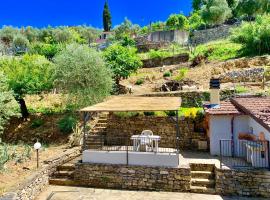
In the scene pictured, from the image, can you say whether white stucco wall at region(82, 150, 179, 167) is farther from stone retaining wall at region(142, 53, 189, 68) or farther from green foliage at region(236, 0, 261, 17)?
green foliage at region(236, 0, 261, 17)

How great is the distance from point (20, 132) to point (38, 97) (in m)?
6.00

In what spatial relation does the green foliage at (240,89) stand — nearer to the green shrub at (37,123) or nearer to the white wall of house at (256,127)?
the white wall of house at (256,127)

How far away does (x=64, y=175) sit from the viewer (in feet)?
49.8

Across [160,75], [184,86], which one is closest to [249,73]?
[184,86]

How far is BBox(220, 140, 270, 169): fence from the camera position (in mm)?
13125

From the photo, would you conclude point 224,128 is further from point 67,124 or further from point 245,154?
point 67,124

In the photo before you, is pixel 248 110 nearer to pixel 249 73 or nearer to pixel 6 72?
pixel 249 73

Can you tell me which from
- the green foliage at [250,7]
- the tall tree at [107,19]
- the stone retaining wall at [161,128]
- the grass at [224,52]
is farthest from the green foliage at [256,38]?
the tall tree at [107,19]

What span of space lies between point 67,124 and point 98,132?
2536 mm

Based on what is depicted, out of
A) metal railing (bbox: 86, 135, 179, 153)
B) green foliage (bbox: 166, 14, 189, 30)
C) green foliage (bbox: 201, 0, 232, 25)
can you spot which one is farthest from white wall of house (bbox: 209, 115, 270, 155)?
green foliage (bbox: 166, 14, 189, 30)

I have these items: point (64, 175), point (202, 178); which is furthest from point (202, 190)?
point (64, 175)

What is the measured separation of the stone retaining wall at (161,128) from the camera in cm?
1784

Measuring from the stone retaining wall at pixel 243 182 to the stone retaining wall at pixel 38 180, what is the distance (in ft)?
23.4

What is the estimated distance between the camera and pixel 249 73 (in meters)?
26.2
